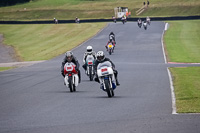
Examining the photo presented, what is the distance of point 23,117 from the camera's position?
10.8 metres

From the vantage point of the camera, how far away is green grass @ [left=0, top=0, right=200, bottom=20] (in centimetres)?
9339

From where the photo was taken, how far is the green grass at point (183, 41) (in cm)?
3556

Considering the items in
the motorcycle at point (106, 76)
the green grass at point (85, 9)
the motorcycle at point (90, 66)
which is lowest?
the green grass at point (85, 9)


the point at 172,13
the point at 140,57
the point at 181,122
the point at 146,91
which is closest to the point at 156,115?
the point at 181,122

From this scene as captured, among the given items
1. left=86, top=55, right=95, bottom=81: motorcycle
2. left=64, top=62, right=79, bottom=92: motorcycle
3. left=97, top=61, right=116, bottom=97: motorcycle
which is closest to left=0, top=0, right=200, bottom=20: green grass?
left=86, top=55, right=95, bottom=81: motorcycle

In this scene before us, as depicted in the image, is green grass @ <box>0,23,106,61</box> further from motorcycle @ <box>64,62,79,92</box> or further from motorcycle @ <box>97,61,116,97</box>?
motorcycle @ <box>97,61,116,97</box>

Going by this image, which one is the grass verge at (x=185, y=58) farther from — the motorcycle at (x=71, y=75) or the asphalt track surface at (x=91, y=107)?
the motorcycle at (x=71, y=75)

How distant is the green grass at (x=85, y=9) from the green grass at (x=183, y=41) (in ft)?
73.9

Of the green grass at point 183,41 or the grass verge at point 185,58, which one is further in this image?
the green grass at point 183,41

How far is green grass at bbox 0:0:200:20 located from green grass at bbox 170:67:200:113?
68.7 meters

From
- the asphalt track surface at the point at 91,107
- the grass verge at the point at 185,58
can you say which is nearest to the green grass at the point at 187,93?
the grass verge at the point at 185,58

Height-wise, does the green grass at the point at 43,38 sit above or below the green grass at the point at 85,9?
below

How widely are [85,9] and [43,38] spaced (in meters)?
46.6

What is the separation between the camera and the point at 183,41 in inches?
1903
